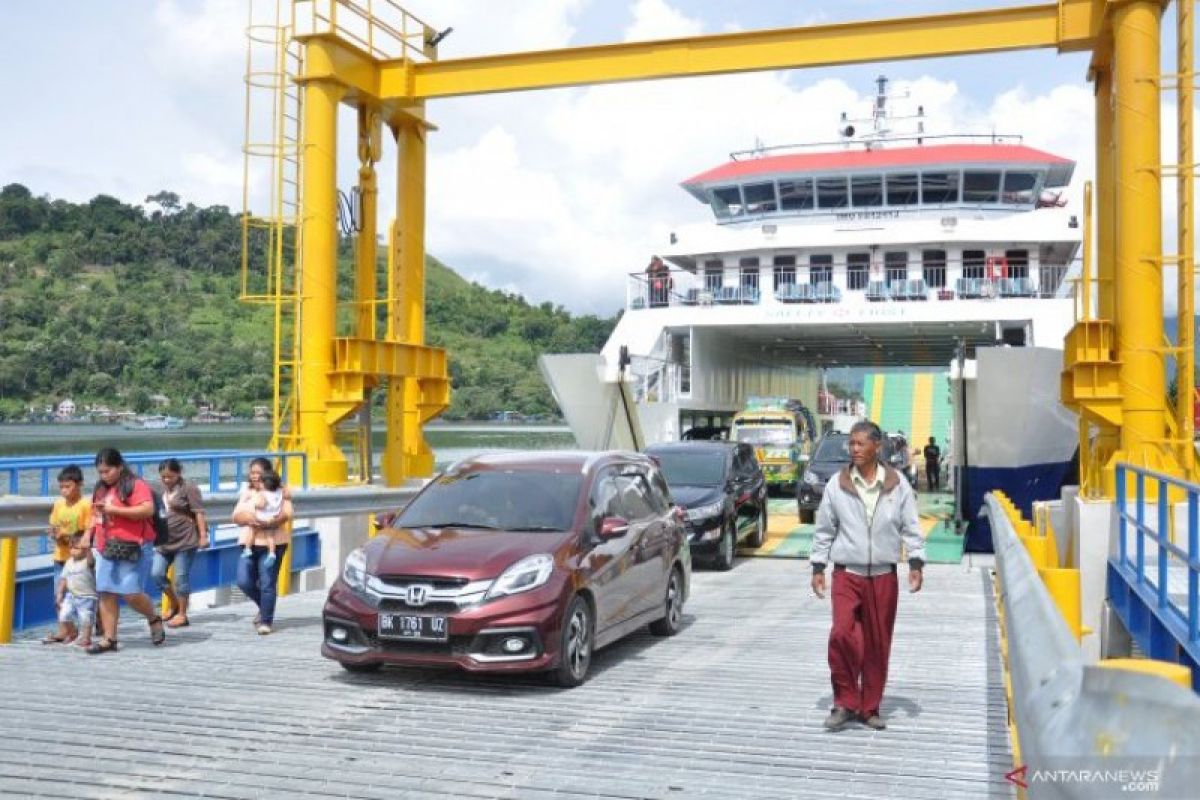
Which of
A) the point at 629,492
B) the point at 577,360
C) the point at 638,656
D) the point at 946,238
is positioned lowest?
the point at 638,656

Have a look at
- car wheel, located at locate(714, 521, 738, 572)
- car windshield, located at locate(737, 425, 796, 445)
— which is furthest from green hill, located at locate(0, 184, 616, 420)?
car wheel, located at locate(714, 521, 738, 572)

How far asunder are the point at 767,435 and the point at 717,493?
46.6 ft

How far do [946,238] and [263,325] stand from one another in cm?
5514

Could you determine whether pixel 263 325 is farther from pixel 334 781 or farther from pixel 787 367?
pixel 334 781

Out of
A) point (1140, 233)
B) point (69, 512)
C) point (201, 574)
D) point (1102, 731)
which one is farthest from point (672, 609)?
point (1102, 731)

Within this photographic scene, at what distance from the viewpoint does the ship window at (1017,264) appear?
30047mm

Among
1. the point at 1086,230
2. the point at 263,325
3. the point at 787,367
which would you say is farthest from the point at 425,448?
the point at 263,325

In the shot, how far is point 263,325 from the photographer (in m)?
76.1

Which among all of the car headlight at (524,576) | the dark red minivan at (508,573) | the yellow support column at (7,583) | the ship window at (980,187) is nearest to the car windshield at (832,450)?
the ship window at (980,187)

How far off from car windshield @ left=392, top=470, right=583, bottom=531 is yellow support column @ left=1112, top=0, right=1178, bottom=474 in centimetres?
693

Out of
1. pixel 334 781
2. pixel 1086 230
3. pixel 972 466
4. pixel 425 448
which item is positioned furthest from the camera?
pixel 972 466

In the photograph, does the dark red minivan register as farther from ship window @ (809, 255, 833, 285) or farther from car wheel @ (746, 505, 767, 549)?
ship window @ (809, 255, 833, 285)

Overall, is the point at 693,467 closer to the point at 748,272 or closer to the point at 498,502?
the point at 498,502

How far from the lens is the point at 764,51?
14445 millimetres
